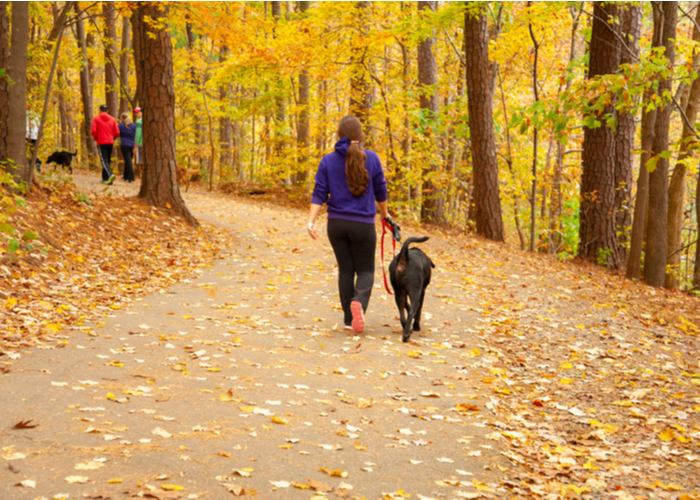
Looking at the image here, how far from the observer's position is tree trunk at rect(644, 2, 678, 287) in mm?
9188

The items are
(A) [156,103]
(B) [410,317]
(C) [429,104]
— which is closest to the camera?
(B) [410,317]

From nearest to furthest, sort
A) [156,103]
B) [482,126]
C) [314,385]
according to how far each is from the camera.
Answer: [314,385] → [156,103] → [482,126]

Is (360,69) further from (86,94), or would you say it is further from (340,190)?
(340,190)

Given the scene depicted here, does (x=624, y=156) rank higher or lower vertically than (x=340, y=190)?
higher

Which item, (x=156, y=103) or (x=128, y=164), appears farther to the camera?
(x=128, y=164)

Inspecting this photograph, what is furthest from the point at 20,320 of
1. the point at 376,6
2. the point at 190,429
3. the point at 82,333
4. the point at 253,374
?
the point at 376,6

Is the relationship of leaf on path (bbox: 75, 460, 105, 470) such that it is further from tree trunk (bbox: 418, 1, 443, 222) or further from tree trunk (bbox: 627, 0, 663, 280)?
tree trunk (bbox: 418, 1, 443, 222)

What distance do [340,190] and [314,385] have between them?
6.92ft

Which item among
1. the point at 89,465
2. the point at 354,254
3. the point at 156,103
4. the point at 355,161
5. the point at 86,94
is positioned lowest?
the point at 89,465

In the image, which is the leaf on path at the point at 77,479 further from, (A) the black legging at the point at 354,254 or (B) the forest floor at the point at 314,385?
(A) the black legging at the point at 354,254

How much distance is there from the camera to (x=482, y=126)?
1491 cm

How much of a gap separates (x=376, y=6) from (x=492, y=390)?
15.7 m

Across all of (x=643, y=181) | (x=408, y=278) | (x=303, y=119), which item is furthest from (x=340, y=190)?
(x=303, y=119)

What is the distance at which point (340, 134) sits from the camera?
20.4 ft
